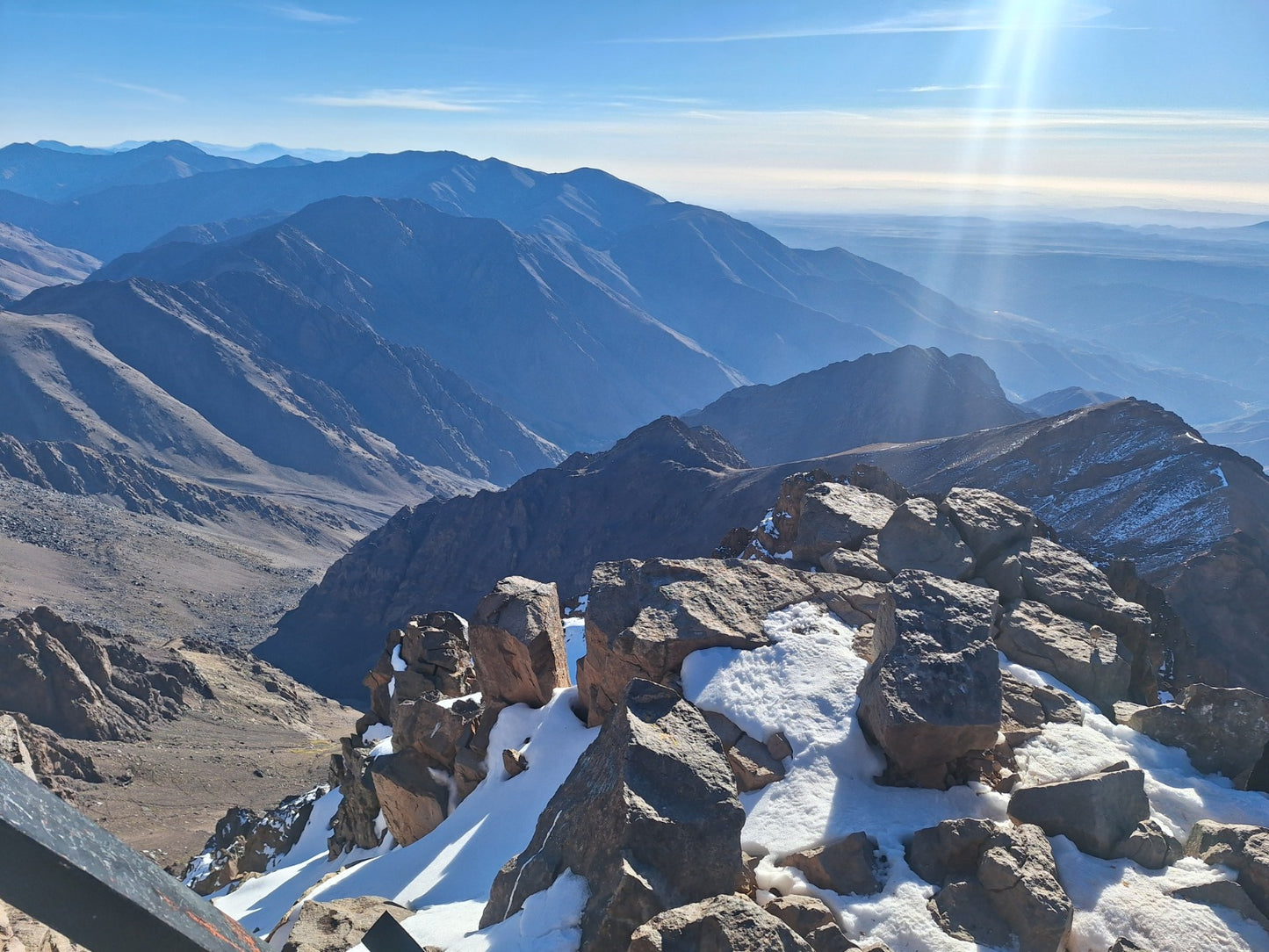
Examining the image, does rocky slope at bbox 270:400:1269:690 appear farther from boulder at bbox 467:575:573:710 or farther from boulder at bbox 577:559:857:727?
boulder at bbox 577:559:857:727

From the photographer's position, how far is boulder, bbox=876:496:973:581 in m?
17.8

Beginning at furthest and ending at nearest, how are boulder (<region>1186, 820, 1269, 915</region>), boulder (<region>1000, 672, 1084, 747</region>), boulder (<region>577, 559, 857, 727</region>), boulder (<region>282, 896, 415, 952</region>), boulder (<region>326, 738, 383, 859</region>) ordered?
boulder (<region>326, 738, 383, 859</region>) < boulder (<region>577, 559, 857, 727</region>) < boulder (<region>1000, 672, 1084, 747</region>) < boulder (<region>282, 896, 415, 952</region>) < boulder (<region>1186, 820, 1269, 915</region>)

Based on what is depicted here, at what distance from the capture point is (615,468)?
335ft

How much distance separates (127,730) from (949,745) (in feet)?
192

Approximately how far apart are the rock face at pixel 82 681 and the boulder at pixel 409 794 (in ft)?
142

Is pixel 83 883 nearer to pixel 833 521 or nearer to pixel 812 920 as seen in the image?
pixel 812 920

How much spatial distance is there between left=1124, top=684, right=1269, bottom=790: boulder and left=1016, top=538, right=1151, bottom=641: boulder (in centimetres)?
408

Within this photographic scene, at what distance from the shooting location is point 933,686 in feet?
38.8

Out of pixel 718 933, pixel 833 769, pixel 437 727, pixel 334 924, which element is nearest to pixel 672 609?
pixel 833 769

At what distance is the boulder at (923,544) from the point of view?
58.4ft

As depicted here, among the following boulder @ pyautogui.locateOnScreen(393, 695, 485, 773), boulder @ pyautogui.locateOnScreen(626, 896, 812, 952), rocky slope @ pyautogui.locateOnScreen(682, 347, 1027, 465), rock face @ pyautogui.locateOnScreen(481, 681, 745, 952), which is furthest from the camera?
rocky slope @ pyautogui.locateOnScreen(682, 347, 1027, 465)

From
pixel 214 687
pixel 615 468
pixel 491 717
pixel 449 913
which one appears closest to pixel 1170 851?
pixel 449 913

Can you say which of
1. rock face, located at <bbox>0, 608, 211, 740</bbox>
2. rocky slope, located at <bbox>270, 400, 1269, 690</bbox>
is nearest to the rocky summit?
rocky slope, located at <bbox>270, 400, 1269, 690</bbox>

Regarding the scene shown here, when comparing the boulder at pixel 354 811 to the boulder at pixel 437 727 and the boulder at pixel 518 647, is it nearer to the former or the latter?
the boulder at pixel 437 727
